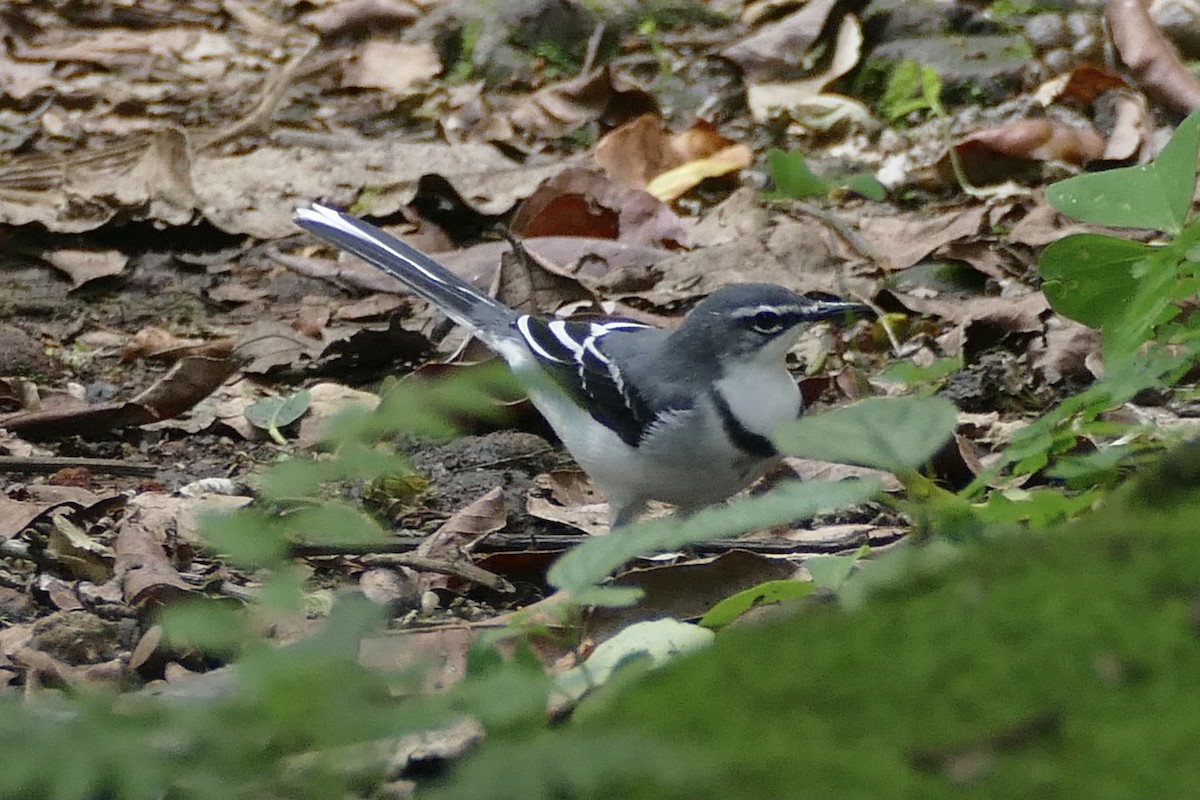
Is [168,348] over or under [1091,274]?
under

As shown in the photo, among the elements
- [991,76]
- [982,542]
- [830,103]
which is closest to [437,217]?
[830,103]

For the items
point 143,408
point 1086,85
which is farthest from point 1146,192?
point 1086,85

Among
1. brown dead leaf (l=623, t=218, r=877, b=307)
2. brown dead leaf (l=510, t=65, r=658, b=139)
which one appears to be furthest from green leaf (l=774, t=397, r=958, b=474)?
brown dead leaf (l=510, t=65, r=658, b=139)

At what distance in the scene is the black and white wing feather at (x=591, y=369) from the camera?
4.55 metres

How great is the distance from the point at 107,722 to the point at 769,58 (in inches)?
284

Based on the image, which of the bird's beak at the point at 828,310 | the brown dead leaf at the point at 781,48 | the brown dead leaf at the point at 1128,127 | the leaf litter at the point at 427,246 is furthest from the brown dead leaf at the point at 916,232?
the brown dead leaf at the point at 781,48

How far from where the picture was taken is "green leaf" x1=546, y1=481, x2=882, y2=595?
218cm

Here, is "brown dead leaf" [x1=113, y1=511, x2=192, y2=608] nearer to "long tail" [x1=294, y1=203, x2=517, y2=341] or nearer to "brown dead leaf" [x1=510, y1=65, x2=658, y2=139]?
"long tail" [x1=294, y1=203, x2=517, y2=341]

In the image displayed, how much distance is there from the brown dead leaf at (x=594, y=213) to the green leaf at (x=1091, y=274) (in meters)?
3.09

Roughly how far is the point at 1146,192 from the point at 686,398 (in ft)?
4.77

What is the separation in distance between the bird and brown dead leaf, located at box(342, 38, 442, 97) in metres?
4.48

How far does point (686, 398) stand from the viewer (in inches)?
176

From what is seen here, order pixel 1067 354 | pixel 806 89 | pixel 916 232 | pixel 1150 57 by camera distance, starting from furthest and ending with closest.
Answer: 1. pixel 806 89
2. pixel 1150 57
3. pixel 916 232
4. pixel 1067 354

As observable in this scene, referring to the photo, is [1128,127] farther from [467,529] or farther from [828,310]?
[467,529]
